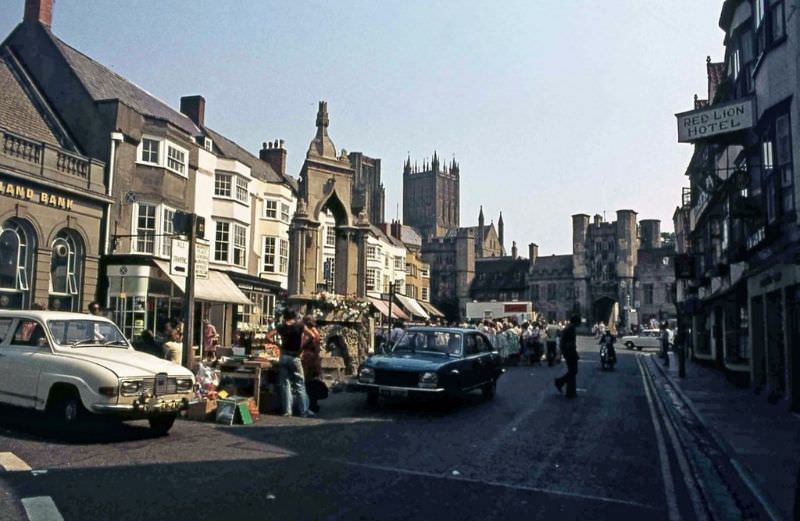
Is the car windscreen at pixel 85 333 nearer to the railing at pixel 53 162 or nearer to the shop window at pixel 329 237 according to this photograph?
the railing at pixel 53 162

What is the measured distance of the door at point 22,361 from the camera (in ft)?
28.8

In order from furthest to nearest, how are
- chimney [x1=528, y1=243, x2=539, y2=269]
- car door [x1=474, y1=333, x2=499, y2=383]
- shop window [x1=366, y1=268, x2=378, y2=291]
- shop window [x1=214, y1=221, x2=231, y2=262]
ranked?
chimney [x1=528, y1=243, x2=539, y2=269] → shop window [x1=366, y1=268, x2=378, y2=291] → shop window [x1=214, y1=221, x2=231, y2=262] → car door [x1=474, y1=333, x2=499, y2=383]

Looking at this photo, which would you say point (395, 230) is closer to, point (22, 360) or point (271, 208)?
point (271, 208)

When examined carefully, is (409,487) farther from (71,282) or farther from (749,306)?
(71,282)

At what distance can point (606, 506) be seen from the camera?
19.5ft

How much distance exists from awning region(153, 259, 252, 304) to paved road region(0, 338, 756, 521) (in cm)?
1407

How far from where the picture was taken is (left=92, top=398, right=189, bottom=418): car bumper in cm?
813

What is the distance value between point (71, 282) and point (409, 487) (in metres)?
17.7

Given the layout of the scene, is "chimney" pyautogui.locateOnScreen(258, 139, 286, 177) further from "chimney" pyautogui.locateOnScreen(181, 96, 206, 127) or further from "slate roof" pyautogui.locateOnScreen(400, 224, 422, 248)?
"slate roof" pyautogui.locateOnScreen(400, 224, 422, 248)

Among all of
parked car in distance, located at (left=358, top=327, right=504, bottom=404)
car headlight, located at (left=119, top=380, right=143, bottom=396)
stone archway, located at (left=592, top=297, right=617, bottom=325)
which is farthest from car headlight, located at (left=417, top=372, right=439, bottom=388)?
stone archway, located at (left=592, top=297, right=617, bottom=325)

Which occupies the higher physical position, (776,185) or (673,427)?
(776,185)

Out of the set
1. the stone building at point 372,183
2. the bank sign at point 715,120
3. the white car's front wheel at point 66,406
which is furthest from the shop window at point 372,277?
the stone building at point 372,183

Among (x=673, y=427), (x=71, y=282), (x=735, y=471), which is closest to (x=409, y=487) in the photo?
(x=735, y=471)

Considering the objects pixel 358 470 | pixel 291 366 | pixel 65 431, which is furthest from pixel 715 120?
pixel 65 431
